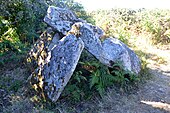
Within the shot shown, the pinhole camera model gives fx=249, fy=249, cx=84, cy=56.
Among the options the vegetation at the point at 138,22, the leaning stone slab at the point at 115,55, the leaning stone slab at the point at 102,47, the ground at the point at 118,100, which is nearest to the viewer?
the ground at the point at 118,100

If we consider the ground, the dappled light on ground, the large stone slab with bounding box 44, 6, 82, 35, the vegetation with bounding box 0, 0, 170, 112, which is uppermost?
the large stone slab with bounding box 44, 6, 82, 35

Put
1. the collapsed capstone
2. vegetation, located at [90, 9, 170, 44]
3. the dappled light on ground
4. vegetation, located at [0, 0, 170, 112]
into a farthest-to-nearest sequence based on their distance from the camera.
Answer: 1. vegetation, located at [90, 9, 170, 44]
2. the dappled light on ground
3. vegetation, located at [0, 0, 170, 112]
4. the collapsed capstone

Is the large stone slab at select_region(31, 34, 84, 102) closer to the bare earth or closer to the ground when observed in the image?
the ground

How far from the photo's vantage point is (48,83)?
496 centimetres

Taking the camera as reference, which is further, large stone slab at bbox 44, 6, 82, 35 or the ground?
large stone slab at bbox 44, 6, 82, 35

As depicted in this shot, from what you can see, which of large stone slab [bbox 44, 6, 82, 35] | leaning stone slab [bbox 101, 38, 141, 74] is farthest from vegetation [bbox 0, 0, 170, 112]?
large stone slab [bbox 44, 6, 82, 35]

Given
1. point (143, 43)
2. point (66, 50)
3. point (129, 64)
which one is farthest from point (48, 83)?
point (143, 43)

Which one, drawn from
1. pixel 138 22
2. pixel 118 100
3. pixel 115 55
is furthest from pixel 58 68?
pixel 138 22

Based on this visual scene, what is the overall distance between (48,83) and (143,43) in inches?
257

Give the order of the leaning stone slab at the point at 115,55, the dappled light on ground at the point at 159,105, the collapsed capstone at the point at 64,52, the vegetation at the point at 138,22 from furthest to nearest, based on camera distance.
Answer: the vegetation at the point at 138,22, the leaning stone slab at the point at 115,55, the dappled light on ground at the point at 159,105, the collapsed capstone at the point at 64,52

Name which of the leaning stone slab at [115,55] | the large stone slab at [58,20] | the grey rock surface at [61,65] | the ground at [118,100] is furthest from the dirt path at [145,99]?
the large stone slab at [58,20]

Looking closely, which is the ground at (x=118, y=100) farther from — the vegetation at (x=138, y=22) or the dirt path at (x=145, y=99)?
the vegetation at (x=138, y=22)

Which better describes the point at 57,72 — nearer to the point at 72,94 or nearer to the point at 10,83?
the point at 72,94

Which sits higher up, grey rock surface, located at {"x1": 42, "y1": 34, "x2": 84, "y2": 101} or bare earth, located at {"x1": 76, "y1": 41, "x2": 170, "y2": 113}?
grey rock surface, located at {"x1": 42, "y1": 34, "x2": 84, "y2": 101}
